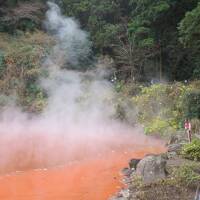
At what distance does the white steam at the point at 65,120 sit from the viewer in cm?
1238

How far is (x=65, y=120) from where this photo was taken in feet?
54.8

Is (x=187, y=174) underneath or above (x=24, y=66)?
underneath

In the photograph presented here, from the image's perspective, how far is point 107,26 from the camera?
2111cm

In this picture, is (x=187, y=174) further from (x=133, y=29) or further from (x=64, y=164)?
(x=133, y=29)

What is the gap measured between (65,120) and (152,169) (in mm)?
8487

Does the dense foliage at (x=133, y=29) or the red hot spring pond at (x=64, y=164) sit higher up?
the dense foliage at (x=133, y=29)

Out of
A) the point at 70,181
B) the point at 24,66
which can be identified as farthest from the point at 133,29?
the point at 70,181

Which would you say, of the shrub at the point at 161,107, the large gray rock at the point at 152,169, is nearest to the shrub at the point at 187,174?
the large gray rock at the point at 152,169

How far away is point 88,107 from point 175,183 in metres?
10.00

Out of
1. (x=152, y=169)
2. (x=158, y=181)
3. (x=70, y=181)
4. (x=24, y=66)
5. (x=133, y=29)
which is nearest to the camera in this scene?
(x=158, y=181)

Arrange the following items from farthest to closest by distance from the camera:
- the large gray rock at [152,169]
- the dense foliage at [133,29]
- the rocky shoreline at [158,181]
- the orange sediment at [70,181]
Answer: the dense foliage at [133,29] < the orange sediment at [70,181] < the large gray rock at [152,169] < the rocky shoreline at [158,181]

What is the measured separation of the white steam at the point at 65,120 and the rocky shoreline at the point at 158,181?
9.60 ft

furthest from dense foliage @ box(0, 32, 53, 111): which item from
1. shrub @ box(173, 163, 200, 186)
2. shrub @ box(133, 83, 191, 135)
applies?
shrub @ box(173, 163, 200, 186)

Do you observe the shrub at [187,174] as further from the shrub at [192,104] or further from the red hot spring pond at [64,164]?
the shrub at [192,104]
